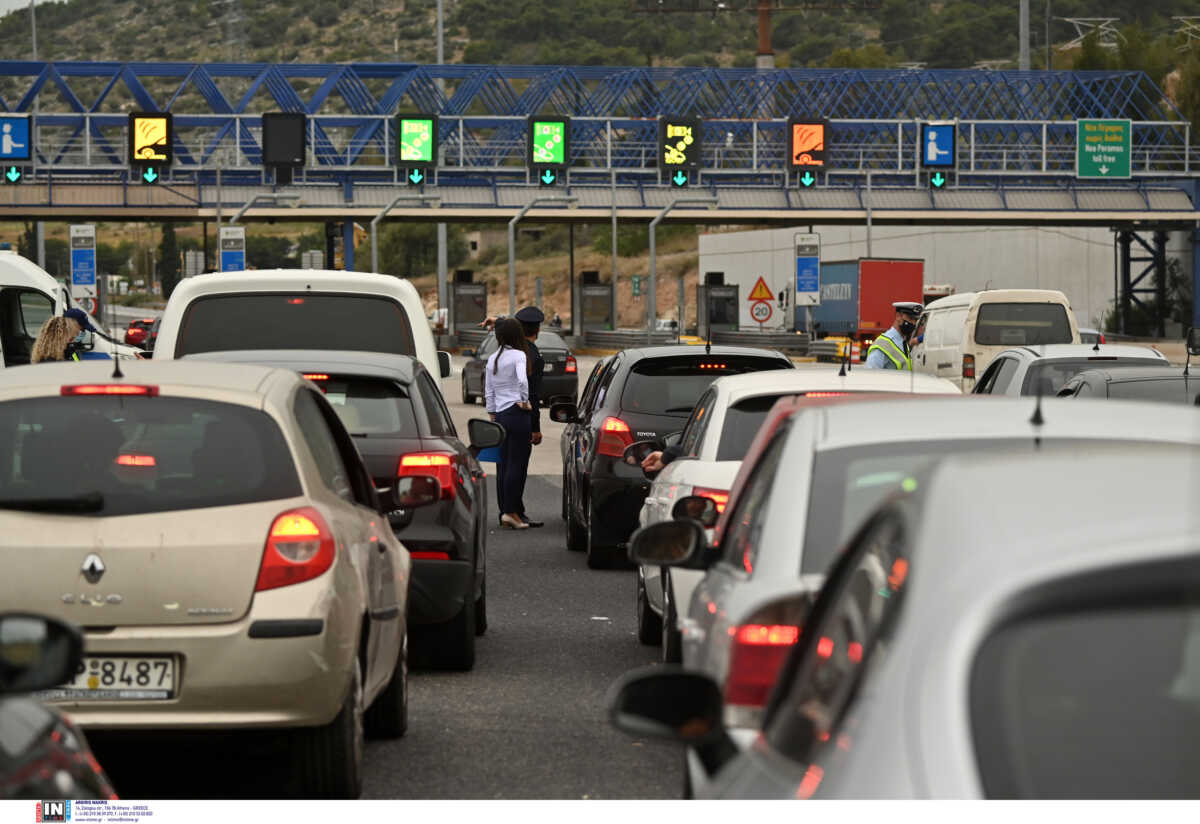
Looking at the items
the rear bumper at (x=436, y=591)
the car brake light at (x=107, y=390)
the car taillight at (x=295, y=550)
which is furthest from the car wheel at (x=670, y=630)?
the car brake light at (x=107, y=390)

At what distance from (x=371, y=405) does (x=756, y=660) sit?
5429 mm

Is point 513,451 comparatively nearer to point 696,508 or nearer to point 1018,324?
point 696,508

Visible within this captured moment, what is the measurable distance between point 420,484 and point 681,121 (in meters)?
52.1

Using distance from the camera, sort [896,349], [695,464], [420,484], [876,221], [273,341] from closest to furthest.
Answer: [420,484] < [695,464] < [273,341] < [896,349] < [876,221]

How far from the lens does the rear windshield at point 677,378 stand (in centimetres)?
1381

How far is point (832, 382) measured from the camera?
9461 mm

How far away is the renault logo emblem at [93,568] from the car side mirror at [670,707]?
306 centimetres

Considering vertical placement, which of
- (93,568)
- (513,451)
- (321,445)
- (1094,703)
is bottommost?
(513,451)

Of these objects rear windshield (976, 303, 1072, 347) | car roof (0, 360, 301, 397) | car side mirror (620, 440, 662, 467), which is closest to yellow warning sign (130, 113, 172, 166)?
rear windshield (976, 303, 1072, 347)

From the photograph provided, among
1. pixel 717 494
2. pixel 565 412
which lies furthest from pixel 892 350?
pixel 717 494

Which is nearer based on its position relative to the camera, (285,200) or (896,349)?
(896,349)

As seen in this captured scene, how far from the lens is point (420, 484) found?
26.6 ft

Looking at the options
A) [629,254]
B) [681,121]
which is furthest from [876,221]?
[629,254]
